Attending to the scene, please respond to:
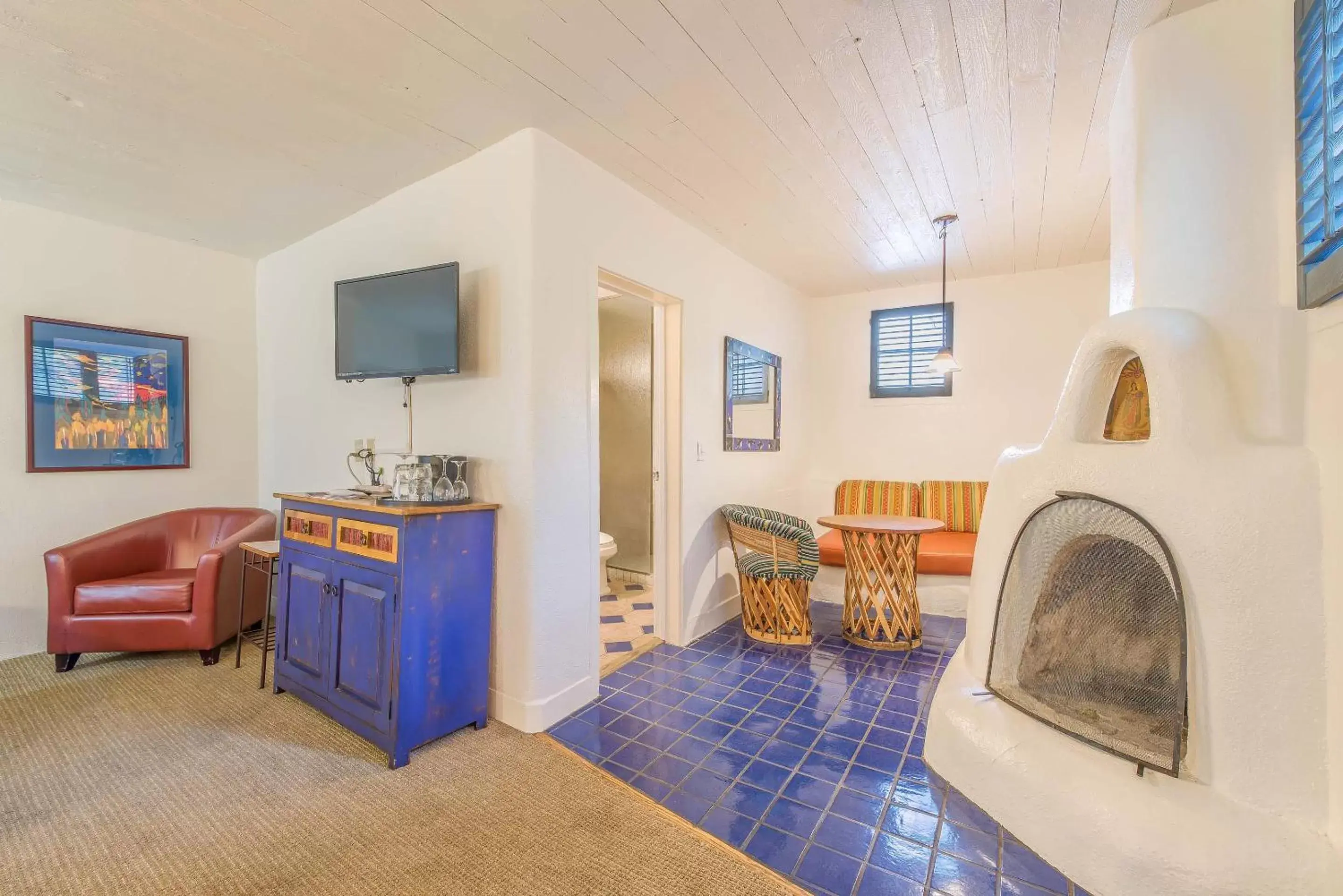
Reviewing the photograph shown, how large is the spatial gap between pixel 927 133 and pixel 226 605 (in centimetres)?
422

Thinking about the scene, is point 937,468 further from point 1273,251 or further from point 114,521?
point 114,521

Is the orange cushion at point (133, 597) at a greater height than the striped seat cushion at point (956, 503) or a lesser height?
lesser

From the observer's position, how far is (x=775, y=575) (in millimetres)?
3301

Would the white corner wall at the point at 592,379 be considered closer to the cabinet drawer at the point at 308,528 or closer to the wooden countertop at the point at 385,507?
the wooden countertop at the point at 385,507

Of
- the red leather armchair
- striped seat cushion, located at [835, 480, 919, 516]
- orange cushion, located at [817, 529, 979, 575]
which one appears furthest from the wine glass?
striped seat cushion, located at [835, 480, 919, 516]

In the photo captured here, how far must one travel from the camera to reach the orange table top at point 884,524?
3.25 meters

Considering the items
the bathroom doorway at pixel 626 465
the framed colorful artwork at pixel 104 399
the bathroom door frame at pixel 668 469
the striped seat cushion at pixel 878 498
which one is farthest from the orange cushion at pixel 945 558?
the framed colorful artwork at pixel 104 399

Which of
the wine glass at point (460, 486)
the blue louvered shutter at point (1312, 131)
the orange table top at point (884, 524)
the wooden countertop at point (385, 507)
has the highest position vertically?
the blue louvered shutter at point (1312, 131)

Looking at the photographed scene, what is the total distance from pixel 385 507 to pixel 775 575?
2.16 metres

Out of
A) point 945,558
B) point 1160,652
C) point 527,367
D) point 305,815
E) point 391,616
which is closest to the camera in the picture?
point 1160,652

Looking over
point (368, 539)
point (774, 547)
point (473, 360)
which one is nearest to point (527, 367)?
point (473, 360)

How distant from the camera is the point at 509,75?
1.97m

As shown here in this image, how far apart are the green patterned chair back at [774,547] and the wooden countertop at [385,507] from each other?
1632 millimetres

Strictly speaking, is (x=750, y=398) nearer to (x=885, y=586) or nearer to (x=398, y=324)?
(x=885, y=586)
